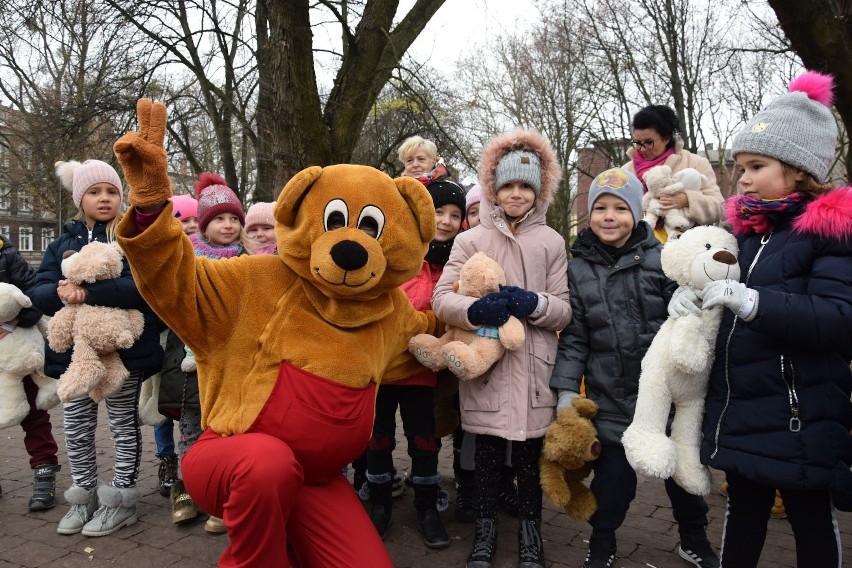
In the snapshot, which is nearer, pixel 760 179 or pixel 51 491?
pixel 760 179

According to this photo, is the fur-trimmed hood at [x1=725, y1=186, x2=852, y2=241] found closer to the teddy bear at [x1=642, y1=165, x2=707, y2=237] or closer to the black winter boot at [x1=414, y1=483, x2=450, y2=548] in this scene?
the teddy bear at [x1=642, y1=165, x2=707, y2=237]

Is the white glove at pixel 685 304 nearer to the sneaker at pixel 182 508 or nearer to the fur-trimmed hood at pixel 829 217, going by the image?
the fur-trimmed hood at pixel 829 217

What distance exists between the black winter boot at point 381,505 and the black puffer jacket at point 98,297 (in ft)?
5.03

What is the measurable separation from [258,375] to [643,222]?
2.09 metres

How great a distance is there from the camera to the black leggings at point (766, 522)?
8.08ft

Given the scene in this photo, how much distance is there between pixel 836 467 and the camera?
93.8 inches

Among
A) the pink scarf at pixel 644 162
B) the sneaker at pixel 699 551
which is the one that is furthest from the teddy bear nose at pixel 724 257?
the pink scarf at pixel 644 162

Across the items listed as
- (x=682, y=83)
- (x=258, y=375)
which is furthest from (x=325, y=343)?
(x=682, y=83)

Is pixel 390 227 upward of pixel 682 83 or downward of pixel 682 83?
downward

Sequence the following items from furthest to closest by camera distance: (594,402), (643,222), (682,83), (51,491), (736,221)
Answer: (682,83), (51,491), (643,222), (594,402), (736,221)

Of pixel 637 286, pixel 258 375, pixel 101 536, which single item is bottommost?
pixel 101 536

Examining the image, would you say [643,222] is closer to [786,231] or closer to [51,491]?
[786,231]

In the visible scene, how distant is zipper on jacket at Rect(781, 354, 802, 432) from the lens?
2402 millimetres

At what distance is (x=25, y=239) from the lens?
170ft
